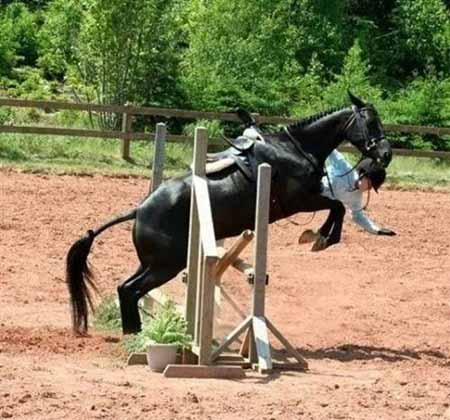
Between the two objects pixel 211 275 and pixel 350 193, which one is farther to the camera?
pixel 350 193

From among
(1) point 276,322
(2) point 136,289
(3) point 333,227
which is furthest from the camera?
(1) point 276,322

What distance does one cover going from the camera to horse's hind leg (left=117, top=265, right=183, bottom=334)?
10008 millimetres

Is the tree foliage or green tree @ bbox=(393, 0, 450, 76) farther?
green tree @ bbox=(393, 0, 450, 76)

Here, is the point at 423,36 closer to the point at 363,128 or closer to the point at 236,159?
the point at 363,128

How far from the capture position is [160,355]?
342 inches

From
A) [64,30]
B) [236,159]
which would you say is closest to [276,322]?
[236,159]

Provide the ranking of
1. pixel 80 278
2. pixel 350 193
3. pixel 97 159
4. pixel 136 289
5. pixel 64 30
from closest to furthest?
pixel 136 289 → pixel 80 278 → pixel 350 193 → pixel 97 159 → pixel 64 30

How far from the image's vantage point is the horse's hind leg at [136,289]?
1001 centimetres

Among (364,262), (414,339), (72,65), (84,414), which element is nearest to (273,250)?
(364,262)

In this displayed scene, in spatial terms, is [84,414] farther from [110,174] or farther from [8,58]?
[8,58]

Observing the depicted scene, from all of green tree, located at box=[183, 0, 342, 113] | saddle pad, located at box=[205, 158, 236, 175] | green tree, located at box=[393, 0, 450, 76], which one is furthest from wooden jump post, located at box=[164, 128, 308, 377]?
green tree, located at box=[393, 0, 450, 76]

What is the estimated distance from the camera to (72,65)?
28.8m

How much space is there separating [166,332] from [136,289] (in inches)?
52.3

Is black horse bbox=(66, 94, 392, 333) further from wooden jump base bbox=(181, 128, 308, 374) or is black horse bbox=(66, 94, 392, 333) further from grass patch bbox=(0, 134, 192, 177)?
grass patch bbox=(0, 134, 192, 177)
